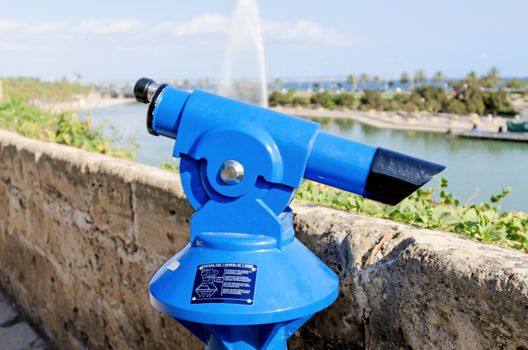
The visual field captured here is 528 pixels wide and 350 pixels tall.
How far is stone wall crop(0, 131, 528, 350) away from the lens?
113cm

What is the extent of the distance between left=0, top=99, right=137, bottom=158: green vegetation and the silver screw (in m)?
2.38

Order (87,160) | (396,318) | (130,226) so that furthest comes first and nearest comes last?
(87,160)
(130,226)
(396,318)

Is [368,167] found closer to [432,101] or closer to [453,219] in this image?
[453,219]

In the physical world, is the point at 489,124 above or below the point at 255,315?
below

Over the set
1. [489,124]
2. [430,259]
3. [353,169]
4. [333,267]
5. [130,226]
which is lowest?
[489,124]

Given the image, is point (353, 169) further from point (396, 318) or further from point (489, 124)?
point (489, 124)

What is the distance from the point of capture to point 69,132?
4211 mm

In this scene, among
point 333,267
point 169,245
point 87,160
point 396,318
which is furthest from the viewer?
point 87,160

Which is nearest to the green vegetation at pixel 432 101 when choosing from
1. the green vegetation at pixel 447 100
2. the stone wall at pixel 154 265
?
the green vegetation at pixel 447 100

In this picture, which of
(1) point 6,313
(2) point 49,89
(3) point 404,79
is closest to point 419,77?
(3) point 404,79

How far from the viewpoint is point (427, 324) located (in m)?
1.22

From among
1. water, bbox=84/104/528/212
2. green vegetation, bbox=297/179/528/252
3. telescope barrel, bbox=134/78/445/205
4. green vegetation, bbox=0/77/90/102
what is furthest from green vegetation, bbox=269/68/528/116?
telescope barrel, bbox=134/78/445/205

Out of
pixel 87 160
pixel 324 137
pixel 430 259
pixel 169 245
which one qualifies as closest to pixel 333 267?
pixel 430 259

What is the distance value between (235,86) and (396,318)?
13274 mm
